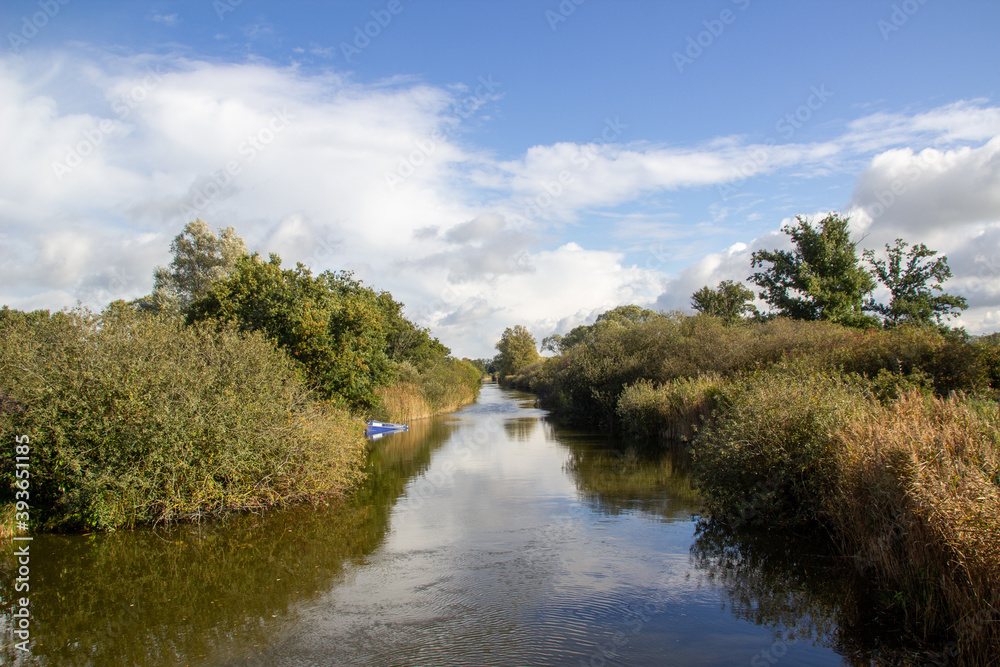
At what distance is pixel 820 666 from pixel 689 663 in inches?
56.4

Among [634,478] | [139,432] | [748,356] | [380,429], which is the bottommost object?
[634,478]

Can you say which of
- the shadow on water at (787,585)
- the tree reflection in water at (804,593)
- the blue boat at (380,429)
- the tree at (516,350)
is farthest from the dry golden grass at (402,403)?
the tree at (516,350)

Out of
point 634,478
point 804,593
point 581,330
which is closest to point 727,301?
point 634,478

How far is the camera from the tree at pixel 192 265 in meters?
43.8

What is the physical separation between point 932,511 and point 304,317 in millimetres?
20482

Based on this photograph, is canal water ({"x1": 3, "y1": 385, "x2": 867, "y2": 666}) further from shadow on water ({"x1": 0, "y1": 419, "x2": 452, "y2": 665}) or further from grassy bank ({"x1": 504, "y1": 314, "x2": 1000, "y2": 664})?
grassy bank ({"x1": 504, "y1": 314, "x2": 1000, "y2": 664})

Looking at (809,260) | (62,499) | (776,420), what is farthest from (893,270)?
(62,499)

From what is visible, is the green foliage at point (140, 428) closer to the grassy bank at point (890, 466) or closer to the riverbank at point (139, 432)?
the riverbank at point (139, 432)

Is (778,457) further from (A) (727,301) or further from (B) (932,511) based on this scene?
(A) (727,301)

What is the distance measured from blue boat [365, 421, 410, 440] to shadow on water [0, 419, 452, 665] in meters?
17.8

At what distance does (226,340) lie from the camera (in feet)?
53.6

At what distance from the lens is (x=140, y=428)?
1256 cm

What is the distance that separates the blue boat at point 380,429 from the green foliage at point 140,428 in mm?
17444

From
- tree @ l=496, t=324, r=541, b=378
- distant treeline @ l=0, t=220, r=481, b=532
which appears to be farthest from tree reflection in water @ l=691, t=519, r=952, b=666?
tree @ l=496, t=324, r=541, b=378
